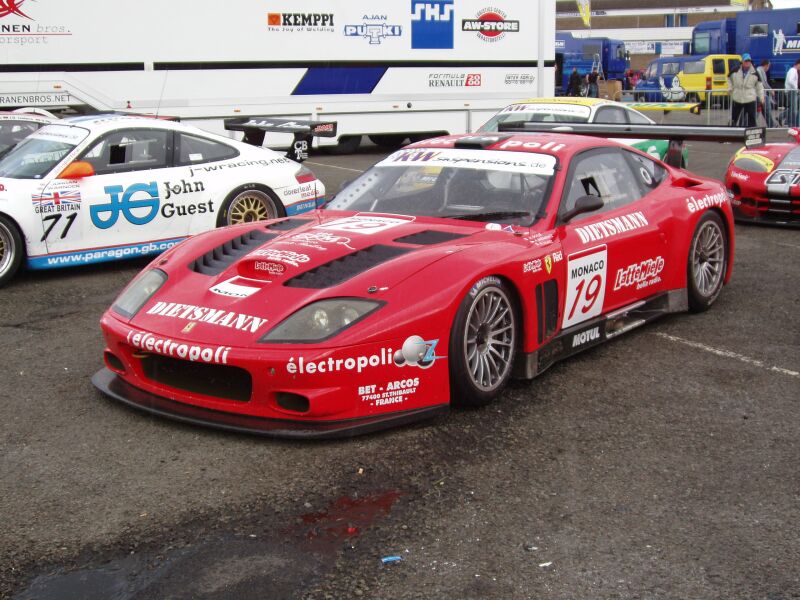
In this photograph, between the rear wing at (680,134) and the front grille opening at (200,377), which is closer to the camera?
the front grille opening at (200,377)

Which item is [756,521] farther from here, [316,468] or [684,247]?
[684,247]

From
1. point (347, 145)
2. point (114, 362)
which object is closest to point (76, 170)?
point (114, 362)

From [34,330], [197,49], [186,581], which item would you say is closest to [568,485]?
[186,581]

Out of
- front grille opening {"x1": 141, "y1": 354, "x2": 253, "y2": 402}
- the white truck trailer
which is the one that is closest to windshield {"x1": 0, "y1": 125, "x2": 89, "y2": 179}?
front grille opening {"x1": 141, "y1": 354, "x2": 253, "y2": 402}

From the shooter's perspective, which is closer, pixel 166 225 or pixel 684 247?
pixel 684 247

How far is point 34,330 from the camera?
658 cm

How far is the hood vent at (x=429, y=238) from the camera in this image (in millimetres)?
5102

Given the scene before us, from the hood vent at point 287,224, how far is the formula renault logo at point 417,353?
4.67 feet

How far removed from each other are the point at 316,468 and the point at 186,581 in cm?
102

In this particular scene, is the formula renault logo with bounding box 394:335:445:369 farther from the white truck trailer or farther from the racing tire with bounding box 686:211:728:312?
the white truck trailer

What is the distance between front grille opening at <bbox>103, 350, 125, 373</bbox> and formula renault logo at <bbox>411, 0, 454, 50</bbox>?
15.1 m

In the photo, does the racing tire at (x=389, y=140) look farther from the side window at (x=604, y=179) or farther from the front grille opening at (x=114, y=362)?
the front grille opening at (x=114, y=362)

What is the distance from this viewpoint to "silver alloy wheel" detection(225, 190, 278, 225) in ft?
29.8

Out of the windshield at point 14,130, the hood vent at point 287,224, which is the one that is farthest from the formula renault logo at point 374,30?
the hood vent at point 287,224
